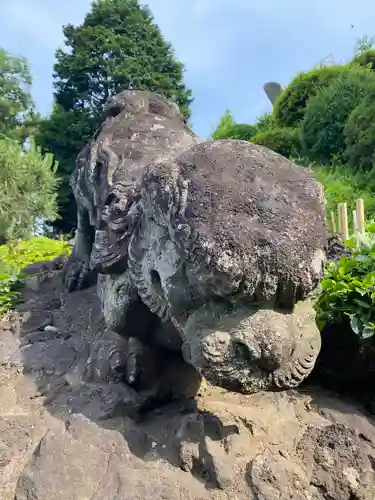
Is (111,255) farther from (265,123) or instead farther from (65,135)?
(265,123)

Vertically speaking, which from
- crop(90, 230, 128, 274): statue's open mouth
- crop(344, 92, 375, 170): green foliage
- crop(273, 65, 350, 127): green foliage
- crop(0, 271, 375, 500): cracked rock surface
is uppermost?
crop(273, 65, 350, 127): green foliage

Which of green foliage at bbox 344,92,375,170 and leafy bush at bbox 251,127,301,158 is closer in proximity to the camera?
green foliage at bbox 344,92,375,170

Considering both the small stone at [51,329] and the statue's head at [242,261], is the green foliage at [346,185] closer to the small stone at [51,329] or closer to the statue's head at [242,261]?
the small stone at [51,329]

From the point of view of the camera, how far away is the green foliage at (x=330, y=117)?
10.9 metres

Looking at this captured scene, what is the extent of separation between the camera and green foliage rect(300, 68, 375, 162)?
430 inches

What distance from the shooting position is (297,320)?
1633 millimetres

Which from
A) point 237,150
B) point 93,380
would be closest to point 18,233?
point 93,380

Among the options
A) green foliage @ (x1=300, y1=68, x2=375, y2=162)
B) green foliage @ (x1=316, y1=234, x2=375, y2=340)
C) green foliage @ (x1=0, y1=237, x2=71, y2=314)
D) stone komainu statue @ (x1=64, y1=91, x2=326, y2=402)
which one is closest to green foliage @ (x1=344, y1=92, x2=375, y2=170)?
green foliage @ (x1=300, y1=68, x2=375, y2=162)

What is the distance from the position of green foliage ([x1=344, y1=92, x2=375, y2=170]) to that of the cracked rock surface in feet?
27.7

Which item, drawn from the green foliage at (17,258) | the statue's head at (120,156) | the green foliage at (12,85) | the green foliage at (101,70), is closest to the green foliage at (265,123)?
the green foliage at (101,70)

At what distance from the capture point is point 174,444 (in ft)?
5.83

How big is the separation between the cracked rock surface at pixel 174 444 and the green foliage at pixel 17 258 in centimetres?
115

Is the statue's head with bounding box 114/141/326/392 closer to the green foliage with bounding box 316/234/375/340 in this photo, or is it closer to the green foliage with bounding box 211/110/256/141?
the green foliage with bounding box 316/234/375/340

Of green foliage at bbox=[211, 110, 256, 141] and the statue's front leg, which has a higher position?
green foliage at bbox=[211, 110, 256, 141]
